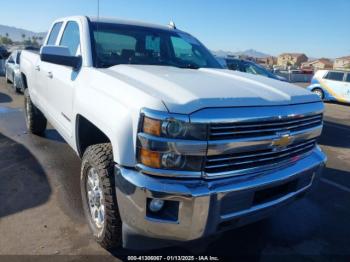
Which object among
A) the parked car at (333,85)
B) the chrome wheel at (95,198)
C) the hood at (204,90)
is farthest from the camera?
the parked car at (333,85)

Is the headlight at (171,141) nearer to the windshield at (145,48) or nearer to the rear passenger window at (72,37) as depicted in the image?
the windshield at (145,48)

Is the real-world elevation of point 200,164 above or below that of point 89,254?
above

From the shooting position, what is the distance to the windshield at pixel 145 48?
357cm

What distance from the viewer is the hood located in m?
2.31

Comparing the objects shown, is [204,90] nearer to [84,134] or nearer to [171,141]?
[171,141]

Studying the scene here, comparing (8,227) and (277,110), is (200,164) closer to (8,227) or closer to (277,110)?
(277,110)

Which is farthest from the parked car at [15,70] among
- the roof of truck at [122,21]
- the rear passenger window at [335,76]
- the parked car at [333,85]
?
the rear passenger window at [335,76]

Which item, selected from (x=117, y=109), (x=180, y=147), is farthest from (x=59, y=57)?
(x=180, y=147)

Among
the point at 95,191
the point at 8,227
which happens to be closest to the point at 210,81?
the point at 95,191

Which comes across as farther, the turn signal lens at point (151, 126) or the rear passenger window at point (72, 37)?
the rear passenger window at point (72, 37)

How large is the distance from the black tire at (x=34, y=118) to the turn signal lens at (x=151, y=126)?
4.20 m

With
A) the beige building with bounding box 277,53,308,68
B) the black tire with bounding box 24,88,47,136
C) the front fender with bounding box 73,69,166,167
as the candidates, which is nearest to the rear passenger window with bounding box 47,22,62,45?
the black tire with bounding box 24,88,47,136

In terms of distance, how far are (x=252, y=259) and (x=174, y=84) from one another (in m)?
1.63

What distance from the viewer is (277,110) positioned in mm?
2592
